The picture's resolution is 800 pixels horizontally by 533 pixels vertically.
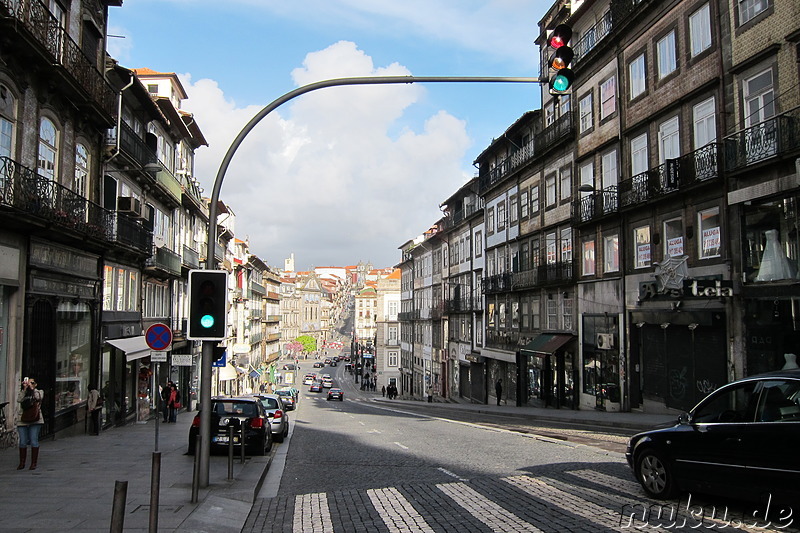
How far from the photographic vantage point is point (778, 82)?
16594 mm

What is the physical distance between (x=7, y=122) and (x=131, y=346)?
382 inches

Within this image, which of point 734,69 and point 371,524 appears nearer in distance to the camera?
point 371,524

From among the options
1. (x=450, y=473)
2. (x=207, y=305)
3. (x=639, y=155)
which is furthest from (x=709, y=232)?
(x=207, y=305)

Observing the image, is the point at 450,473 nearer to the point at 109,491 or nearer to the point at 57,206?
the point at 109,491

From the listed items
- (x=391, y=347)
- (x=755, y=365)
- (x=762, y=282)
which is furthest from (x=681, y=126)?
(x=391, y=347)

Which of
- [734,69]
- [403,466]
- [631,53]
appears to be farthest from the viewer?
[631,53]

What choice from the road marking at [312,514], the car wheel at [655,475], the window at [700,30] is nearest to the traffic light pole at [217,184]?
the road marking at [312,514]

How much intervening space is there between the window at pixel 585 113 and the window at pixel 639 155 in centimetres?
418

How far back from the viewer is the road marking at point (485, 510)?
7301mm

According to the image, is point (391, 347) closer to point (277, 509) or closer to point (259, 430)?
point (259, 430)

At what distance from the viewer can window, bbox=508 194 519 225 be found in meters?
36.9

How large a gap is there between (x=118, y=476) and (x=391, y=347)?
73.3 metres

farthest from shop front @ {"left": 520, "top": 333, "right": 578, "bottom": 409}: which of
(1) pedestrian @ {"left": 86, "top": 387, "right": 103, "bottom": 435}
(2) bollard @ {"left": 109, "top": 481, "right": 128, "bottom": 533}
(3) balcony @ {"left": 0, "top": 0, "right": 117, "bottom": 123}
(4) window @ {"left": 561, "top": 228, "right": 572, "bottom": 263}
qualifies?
(2) bollard @ {"left": 109, "top": 481, "right": 128, "bottom": 533}

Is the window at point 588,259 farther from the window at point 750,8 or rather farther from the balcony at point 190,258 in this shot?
the balcony at point 190,258
